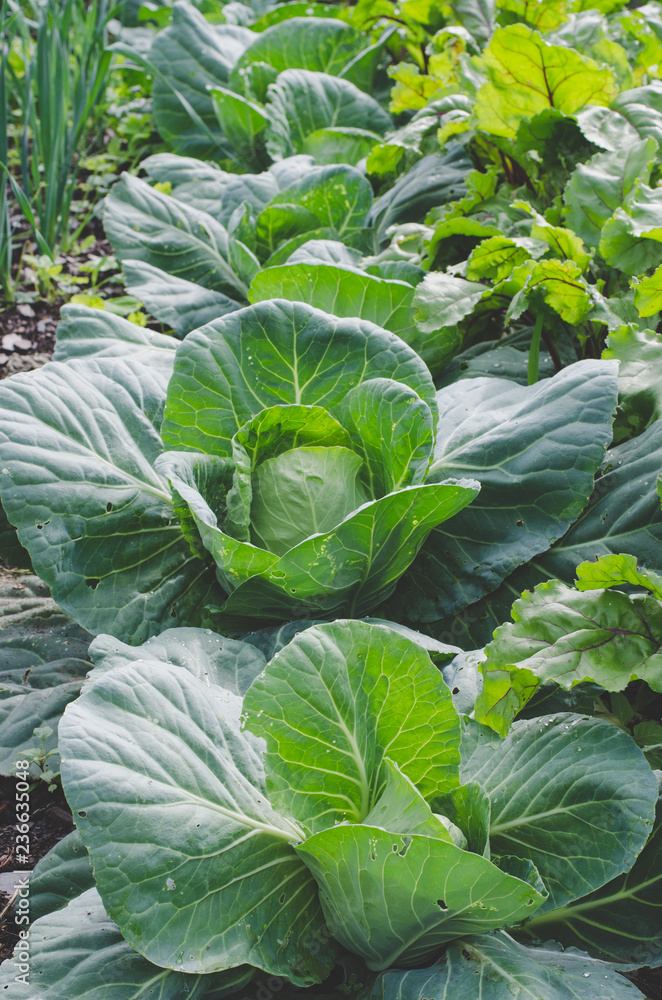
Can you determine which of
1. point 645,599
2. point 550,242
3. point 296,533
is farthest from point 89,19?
point 645,599

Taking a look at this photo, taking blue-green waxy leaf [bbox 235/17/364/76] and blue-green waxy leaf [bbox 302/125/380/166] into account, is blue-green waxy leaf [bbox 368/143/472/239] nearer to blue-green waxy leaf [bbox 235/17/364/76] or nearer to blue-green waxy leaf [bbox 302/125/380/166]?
blue-green waxy leaf [bbox 302/125/380/166]

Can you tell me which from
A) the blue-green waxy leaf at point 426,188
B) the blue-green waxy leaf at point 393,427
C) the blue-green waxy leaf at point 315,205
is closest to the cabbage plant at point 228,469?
the blue-green waxy leaf at point 393,427

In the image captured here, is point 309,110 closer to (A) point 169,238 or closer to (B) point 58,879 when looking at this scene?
(A) point 169,238

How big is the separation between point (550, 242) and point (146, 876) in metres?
1.78

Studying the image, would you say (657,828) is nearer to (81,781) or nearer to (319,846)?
(319,846)

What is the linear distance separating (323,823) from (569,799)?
410 millimetres

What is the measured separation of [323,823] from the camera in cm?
134

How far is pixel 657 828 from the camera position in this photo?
4.51ft

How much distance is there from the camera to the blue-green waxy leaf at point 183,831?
119 cm

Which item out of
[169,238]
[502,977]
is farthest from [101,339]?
[502,977]

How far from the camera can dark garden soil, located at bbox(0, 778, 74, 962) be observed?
5.61 feet

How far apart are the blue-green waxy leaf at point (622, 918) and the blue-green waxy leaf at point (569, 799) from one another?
0.15 metres

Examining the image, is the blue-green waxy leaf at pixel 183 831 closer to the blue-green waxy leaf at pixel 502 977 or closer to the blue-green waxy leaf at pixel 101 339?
the blue-green waxy leaf at pixel 502 977

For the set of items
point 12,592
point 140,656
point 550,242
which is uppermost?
point 550,242
